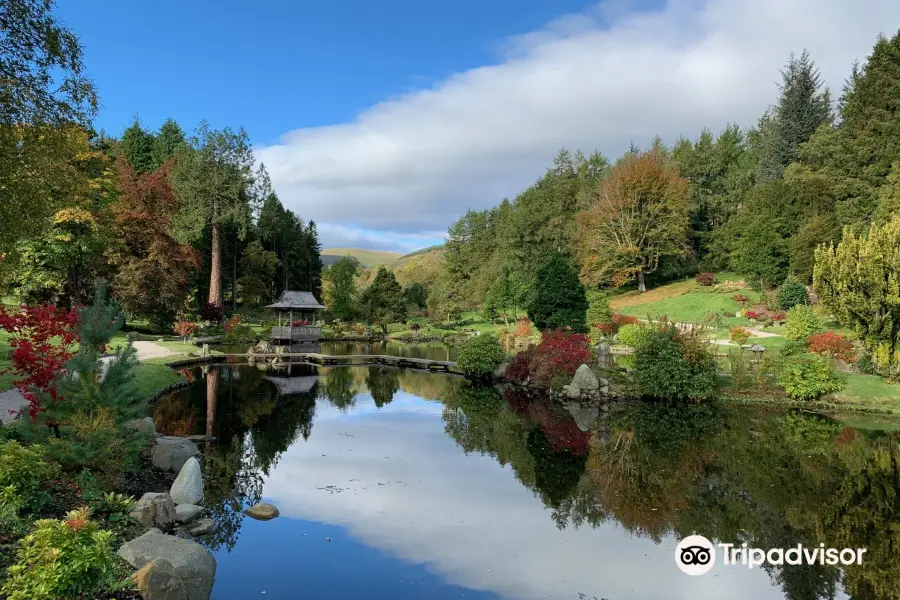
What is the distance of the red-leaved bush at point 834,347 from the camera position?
1916 cm

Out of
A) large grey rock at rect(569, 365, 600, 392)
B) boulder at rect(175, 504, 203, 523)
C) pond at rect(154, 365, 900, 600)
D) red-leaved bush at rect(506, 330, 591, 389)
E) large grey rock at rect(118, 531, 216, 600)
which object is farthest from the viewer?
red-leaved bush at rect(506, 330, 591, 389)

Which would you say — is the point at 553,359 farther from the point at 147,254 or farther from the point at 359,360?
the point at 147,254

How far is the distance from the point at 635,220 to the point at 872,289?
26.4 meters

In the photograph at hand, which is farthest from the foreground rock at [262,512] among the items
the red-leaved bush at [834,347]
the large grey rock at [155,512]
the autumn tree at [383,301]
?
the autumn tree at [383,301]

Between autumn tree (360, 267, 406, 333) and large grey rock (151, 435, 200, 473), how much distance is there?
118 ft

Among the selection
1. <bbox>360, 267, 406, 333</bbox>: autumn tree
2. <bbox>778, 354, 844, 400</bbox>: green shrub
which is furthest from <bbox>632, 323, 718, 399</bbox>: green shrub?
<bbox>360, 267, 406, 333</bbox>: autumn tree

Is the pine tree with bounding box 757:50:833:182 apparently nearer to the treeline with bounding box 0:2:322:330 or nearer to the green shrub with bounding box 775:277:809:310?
the green shrub with bounding box 775:277:809:310

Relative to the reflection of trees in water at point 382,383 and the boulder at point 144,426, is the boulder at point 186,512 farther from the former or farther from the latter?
the reflection of trees in water at point 382,383

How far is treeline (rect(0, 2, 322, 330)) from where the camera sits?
912 centimetres

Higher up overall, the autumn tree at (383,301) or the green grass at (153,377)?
the autumn tree at (383,301)

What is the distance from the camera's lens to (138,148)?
2154 inches

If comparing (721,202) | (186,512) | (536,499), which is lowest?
(536,499)

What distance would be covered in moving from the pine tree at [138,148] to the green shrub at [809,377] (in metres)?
55.8

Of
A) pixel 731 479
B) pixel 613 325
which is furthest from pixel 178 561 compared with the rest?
pixel 613 325
